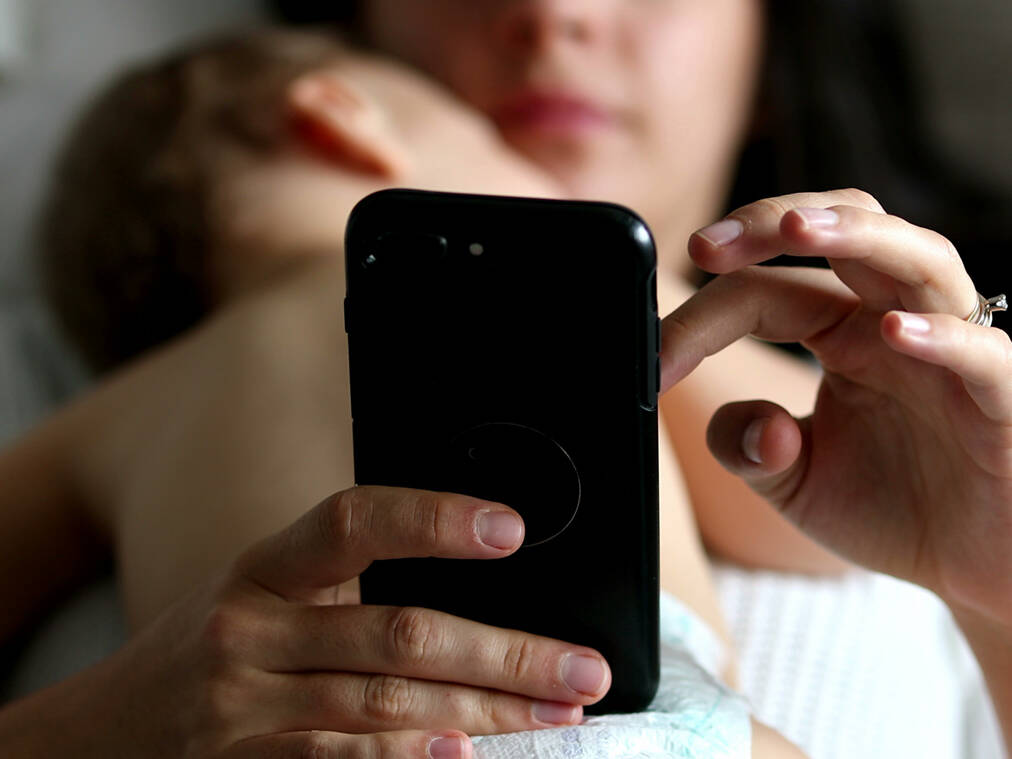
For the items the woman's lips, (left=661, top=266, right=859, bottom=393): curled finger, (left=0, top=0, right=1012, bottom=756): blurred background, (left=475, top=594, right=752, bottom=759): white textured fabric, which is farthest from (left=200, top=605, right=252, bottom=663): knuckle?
(left=0, top=0, right=1012, bottom=756): blurred background

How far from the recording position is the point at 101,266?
97 centimetres

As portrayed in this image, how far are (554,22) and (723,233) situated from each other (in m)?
0.60

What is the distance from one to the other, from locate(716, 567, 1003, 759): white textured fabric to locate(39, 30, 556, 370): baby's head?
0.39 m

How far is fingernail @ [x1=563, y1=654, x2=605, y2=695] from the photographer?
44 centimetres

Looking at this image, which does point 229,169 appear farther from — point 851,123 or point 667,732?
point 851,123

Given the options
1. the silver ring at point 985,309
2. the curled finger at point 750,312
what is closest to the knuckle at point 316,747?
the curled finger at point 750,312

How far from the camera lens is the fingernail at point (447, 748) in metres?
0.41

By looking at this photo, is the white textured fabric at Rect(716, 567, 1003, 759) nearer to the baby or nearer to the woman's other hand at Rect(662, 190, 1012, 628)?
the baby

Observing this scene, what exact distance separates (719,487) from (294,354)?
1.05 ft

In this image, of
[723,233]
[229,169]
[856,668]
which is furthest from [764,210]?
[229,169]

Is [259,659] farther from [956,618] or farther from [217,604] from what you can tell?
[956,618]

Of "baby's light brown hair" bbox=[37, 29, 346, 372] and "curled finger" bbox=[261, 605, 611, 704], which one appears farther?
"baby's light brown hair" bbox=[37, 29, 346, 372]

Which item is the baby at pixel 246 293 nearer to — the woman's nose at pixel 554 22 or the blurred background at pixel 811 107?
the woman's nose at pixel 554 22

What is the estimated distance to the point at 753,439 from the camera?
49 cm
